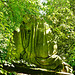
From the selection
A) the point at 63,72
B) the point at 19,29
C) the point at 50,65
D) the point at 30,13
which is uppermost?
the point at 30,13

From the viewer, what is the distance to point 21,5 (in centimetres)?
319

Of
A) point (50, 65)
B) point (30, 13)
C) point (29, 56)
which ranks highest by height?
point (30, 13)

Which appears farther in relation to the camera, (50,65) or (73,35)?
(73,35)

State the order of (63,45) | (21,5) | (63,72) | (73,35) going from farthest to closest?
(63,45) < (73,35) < (63,72) < (21,5)

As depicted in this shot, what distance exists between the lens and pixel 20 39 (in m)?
3.54

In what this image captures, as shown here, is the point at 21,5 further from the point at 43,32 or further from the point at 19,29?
the point at 43,32

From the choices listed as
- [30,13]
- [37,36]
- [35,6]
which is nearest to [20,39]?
[37,36]

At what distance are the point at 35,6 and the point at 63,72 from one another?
2.08m

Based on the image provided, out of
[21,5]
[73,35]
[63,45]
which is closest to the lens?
[21,5]

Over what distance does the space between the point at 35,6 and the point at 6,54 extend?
1587mm

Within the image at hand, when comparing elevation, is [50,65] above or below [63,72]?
above

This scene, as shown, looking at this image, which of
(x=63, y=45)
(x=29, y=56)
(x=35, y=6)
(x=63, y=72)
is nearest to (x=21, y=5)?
(x=35, y=6)

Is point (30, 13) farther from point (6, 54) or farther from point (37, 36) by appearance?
point (6, 54)

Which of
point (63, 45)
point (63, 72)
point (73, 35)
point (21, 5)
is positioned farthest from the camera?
point (63, 45)
